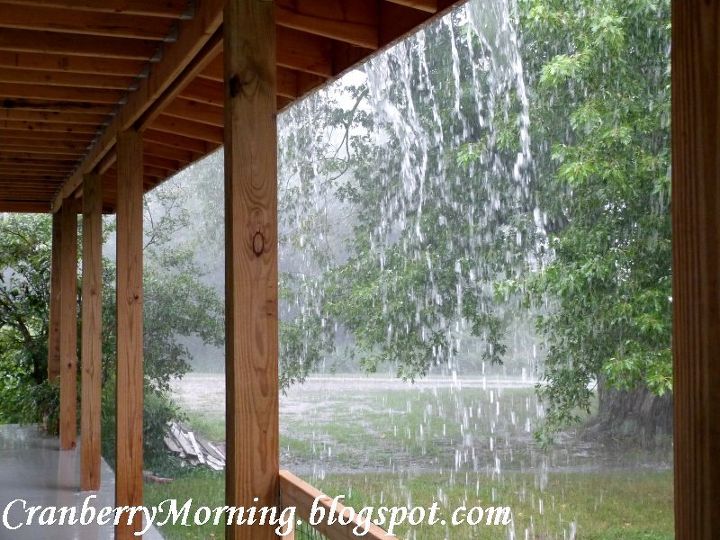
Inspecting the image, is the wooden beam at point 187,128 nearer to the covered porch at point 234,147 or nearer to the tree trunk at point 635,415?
the covered porch at point 234,147

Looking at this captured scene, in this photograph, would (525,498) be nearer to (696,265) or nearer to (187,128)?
(187,128)

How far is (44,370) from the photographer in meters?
9.08

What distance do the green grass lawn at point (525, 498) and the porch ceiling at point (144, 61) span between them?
6039mm

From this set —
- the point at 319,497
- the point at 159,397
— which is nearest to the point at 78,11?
the point at 319,497

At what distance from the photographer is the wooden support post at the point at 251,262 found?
6.77 ft

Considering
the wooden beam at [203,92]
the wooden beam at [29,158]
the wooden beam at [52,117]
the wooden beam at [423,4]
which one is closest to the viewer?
the wooden beam at [423,4]

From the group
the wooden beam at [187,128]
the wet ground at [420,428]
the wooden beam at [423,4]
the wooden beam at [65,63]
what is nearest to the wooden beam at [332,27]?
the wooden beam at [423,4]

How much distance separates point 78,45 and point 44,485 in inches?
128

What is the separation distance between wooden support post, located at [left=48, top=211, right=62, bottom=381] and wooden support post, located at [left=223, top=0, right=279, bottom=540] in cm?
542

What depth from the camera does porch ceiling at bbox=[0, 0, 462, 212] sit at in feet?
8.32

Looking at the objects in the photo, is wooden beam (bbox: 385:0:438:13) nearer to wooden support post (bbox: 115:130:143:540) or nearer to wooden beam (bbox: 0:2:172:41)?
wooden beam (bbox: 0:2:172:41)

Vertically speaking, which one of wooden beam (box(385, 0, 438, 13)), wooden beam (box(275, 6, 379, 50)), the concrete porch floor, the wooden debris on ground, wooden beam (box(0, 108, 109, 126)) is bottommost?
the wooden debris on ground

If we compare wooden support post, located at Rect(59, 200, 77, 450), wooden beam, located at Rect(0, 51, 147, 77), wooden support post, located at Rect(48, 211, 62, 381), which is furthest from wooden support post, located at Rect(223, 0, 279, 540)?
wooden support post, located at Rect(48, 211, 62, 381)

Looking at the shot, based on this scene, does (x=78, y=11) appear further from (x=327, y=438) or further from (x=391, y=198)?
(x=327, y=438)
